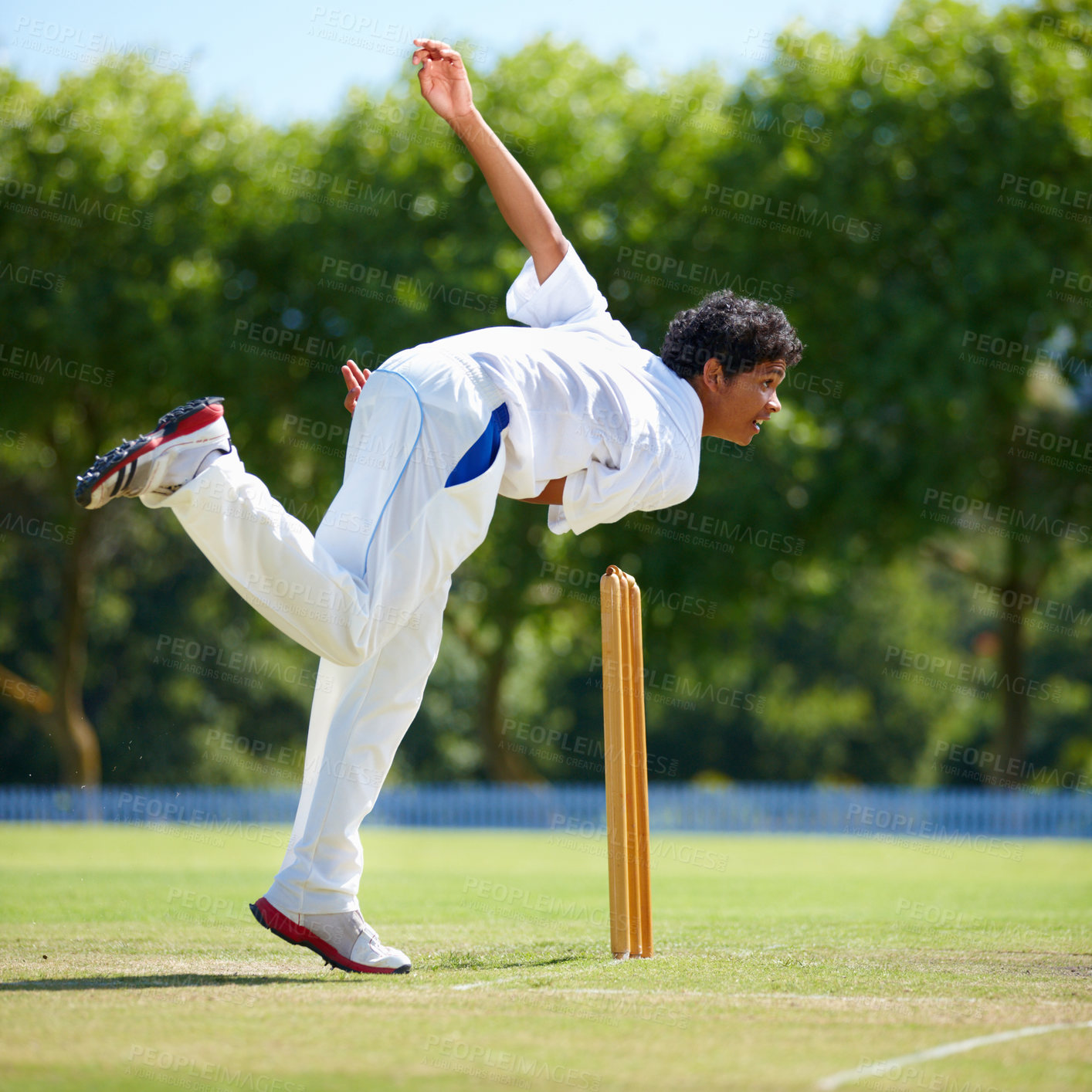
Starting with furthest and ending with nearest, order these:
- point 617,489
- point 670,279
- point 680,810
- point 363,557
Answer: point 680,810
point 670,279
point 617,489
point 363,557

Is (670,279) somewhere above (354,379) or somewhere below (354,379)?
above

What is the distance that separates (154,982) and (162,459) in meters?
1.53

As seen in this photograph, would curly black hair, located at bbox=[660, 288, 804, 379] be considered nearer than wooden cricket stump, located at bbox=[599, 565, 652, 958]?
Yes

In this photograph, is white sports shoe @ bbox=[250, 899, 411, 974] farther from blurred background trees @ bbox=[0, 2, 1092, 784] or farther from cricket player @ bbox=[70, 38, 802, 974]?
blurred background trees @ bbox=[0, 2, 1092, 784]

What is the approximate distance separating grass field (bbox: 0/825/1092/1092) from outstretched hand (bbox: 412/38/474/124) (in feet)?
9.82

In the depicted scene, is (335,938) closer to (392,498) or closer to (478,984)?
(478,984)

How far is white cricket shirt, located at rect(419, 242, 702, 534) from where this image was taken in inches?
170

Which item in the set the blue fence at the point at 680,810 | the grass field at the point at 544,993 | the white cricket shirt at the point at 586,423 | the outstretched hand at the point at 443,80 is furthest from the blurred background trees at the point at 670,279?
the white cricket shirt at the point at 586,423

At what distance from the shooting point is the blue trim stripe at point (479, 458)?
423 centimetres

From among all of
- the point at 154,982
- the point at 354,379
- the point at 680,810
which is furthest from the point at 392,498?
the point at 680,810

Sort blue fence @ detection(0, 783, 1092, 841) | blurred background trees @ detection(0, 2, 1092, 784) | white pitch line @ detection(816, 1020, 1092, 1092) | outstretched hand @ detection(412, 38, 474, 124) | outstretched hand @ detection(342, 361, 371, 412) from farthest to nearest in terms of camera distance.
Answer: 1. blue fence @ detection(0, 783, 1092, 841)
2. blurred background trees @ detection(0, 2, 1092, 784)
3. outstretched hand @ detection(412, 38, 474, 124)
4. outstretched hand @ detection(342, 361, 371, 412)
5. white pitch line @ detection(816, 1020, 1092, 1092)

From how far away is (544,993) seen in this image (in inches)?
149

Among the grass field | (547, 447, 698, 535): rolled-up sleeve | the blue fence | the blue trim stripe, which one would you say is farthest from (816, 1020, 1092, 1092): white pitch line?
the blue fence

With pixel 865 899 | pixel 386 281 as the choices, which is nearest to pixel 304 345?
pixel 386 281
